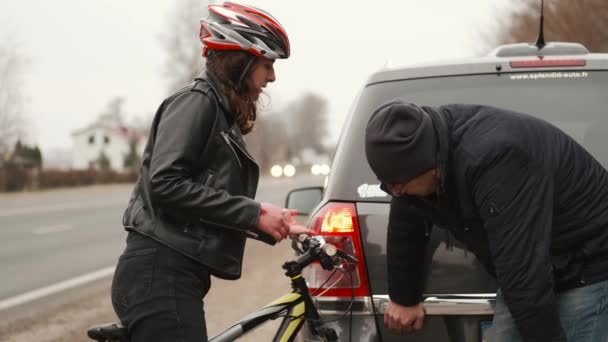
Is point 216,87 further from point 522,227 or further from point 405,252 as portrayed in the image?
point 522,227

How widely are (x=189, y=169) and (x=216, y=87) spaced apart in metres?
0.32

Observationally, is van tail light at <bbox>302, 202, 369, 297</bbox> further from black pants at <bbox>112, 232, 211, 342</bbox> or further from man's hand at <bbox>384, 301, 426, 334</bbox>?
black pants at <bbox>112, 232, 211, 342</bbox>

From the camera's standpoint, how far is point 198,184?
2.61 meters

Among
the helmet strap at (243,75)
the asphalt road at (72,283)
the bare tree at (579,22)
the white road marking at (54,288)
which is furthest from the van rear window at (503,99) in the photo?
the bare tree at (579,22)

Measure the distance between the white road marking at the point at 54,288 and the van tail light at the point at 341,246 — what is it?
18.7 feet

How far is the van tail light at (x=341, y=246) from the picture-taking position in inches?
126

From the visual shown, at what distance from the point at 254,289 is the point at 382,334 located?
17.7 ft

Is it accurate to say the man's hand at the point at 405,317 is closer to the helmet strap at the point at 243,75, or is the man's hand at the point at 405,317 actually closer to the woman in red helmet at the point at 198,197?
the woman in red helmet at the point at 198,197

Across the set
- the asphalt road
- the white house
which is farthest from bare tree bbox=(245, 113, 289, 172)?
the asphalt road

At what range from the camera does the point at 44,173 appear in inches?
1662

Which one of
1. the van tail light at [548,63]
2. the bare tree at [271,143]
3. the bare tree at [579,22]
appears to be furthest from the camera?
the bare tree at [271,143]

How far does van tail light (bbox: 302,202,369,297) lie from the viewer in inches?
126

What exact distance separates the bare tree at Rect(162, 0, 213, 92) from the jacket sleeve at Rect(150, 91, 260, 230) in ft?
214

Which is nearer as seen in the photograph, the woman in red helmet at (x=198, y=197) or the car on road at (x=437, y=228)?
the woman in red helmet at (x=198, y=197)
